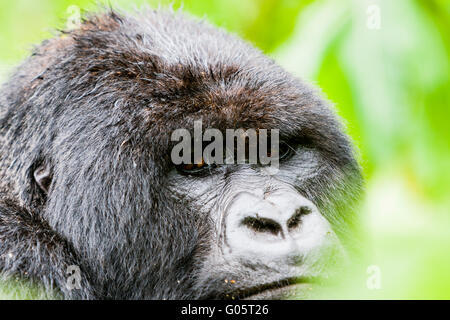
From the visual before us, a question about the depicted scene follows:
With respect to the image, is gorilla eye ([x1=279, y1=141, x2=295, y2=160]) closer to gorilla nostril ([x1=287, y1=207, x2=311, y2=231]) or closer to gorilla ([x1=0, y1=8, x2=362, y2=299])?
gorilla ([x1=0, y1=8, x2=362, y2=299])

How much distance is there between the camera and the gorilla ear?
9.87 feet

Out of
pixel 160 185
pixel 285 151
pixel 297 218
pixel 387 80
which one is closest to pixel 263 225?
pixel 297 218

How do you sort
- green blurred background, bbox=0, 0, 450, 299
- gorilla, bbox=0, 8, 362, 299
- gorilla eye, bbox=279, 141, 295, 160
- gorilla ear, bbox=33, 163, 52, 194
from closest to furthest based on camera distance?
gorilla, bbox=0, 8, 362, 299, gorilla ear, bbox=33, 163, 52, 194, gorilla eye, bbox=279, 141, 295, 160, green blurred background, bbox=0, 0, 450, 299

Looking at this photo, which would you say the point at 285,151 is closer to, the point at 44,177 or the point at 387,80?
the point at 44,177

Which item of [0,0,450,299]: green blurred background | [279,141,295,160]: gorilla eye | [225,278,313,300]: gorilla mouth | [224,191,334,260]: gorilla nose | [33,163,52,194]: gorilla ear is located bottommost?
[225,278,313,300]: gorilla mouth

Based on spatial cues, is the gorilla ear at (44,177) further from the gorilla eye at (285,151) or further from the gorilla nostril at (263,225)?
the gorilla eye at (285,151)

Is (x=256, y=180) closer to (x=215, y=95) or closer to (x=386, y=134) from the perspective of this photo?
(x=215, y=95)

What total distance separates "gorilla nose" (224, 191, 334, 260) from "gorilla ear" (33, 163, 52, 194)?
36.2 inches

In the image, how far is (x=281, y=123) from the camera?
303 cm

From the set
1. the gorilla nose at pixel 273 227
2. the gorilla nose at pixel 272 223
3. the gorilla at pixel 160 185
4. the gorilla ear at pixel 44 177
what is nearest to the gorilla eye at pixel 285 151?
the gorilla at pixel 160 185

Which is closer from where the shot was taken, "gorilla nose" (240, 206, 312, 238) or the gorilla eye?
"gorilla nose" (240, 206, 312, 238)

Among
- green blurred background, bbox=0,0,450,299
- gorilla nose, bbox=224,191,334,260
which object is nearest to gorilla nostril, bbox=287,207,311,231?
gorilla nose, bbox=224,191,334,260

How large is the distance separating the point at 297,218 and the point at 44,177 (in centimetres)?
126

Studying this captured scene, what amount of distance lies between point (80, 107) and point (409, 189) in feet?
9.46
